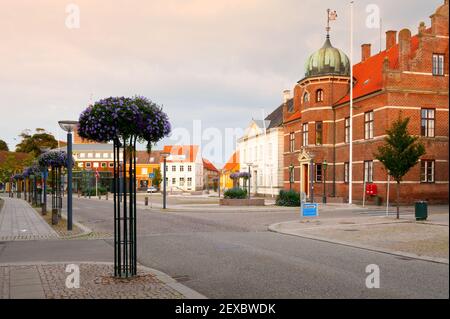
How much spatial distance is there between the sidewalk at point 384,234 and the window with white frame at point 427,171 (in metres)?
14.6

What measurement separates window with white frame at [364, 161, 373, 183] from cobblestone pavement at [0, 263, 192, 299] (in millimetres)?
29916

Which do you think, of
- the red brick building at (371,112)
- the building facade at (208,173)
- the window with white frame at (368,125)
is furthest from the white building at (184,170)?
the window with white frame at (368,125)

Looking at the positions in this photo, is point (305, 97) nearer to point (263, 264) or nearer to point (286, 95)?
point (286, 95)

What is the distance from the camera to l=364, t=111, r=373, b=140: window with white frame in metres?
37.1

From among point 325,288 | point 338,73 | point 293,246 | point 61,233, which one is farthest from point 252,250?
point 338,73

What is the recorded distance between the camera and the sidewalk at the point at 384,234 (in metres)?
12.3

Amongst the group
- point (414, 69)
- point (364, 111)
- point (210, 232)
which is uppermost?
point (414, 69)

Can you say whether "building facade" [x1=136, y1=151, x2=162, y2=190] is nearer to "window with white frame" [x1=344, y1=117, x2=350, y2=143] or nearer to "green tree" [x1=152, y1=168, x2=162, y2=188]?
"green tree" [x1=152, y1=168, x2=162, y2=188]

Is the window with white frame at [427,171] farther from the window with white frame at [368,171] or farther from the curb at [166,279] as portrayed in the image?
the curb at [166,279]

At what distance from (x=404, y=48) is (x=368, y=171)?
9.30 m

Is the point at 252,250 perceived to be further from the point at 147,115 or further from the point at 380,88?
the point at 380,88
